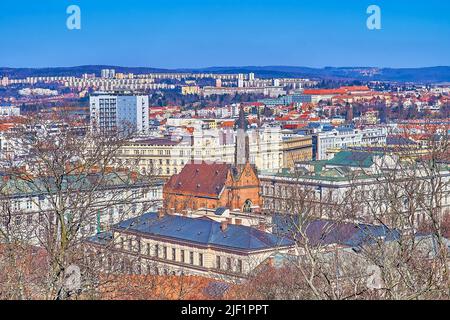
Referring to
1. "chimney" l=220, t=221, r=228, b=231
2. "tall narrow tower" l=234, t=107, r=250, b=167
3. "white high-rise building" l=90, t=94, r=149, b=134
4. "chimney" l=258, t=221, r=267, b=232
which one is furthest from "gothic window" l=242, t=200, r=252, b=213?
"white high-rise building" l=90, t=94, r=149, b=134

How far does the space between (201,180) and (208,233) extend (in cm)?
859

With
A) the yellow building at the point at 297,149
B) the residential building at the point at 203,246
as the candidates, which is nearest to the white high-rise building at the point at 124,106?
the yellow building at the point at 297,149

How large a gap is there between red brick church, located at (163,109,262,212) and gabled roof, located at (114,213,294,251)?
6040 mm

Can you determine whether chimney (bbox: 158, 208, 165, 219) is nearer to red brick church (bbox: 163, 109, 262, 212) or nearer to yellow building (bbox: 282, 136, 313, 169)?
red brick church (bbox: 163, 109, 262, 212)

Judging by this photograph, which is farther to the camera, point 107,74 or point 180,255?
point 107,74

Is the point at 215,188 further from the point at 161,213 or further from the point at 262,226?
the point at 262,226

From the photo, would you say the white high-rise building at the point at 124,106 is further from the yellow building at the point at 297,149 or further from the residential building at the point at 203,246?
the residential building at the point at 203,246

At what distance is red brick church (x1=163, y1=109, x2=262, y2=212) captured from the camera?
26.9 meters

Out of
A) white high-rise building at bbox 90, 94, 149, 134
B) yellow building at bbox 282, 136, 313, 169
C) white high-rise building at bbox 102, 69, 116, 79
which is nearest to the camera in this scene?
yellow building at bbox 282, 136, 313, 169

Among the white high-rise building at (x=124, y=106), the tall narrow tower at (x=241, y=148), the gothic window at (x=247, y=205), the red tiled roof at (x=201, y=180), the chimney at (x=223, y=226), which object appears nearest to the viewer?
the chimney at (x=223, y=226)

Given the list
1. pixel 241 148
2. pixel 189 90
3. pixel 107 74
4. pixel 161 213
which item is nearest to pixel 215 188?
pixel 241 148

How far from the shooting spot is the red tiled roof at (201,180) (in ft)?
89.7

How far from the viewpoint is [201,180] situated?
27812 millimetres
